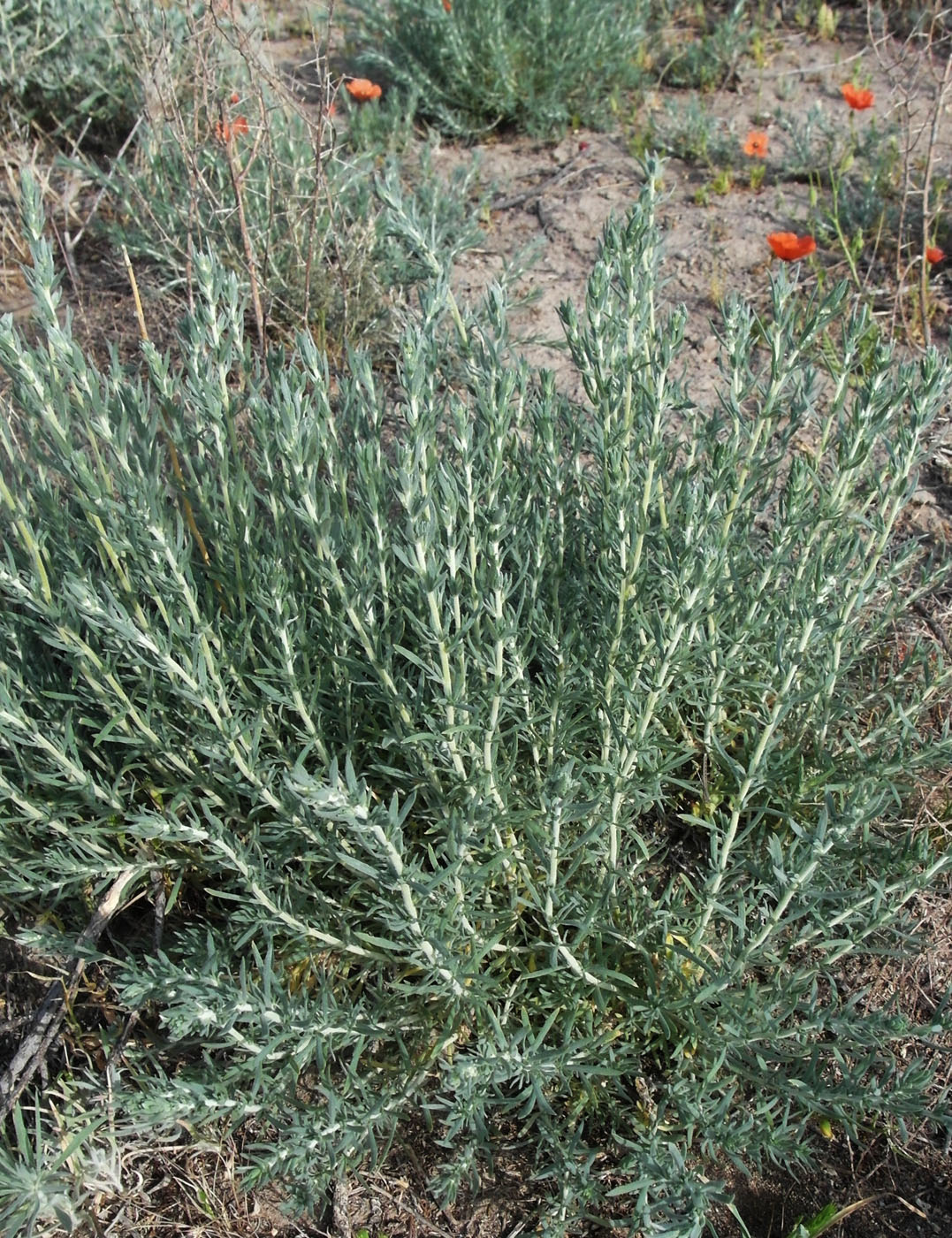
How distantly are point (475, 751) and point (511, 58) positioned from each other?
4190mm

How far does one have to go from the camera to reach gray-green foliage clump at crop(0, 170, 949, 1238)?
74.6 inches

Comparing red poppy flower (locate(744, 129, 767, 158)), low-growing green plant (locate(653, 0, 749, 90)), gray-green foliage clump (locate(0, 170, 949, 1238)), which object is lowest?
gray-green foliage clump (locate(0, 170, 949, 1238))

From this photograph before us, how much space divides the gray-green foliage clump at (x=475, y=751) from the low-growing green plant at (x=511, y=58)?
132 inches

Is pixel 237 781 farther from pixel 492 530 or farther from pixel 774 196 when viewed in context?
pixel 774 196

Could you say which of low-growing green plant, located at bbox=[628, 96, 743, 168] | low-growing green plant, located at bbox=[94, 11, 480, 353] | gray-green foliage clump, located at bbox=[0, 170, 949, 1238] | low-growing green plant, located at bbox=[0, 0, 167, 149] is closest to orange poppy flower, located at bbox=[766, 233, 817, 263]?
gray-green foliage clump, located at bbox=[0, 170, 949, 1238]

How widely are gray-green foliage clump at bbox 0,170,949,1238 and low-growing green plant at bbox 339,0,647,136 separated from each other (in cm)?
335

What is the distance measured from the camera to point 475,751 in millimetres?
2072

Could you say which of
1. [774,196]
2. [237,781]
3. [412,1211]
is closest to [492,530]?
[237,781]

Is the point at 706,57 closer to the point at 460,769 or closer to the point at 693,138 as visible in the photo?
the point at 693,138

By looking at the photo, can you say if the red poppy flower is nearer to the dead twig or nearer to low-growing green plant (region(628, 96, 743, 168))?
low-growing green plant (region(628, 96, 743, 168))

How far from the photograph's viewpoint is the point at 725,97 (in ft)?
17.6

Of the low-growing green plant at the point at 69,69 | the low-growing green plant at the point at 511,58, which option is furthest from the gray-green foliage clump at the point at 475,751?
the low-growing green plant at the point at 69,69

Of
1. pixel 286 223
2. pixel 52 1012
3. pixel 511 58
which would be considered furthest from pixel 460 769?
pixel 511 58

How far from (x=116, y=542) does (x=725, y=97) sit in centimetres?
470
